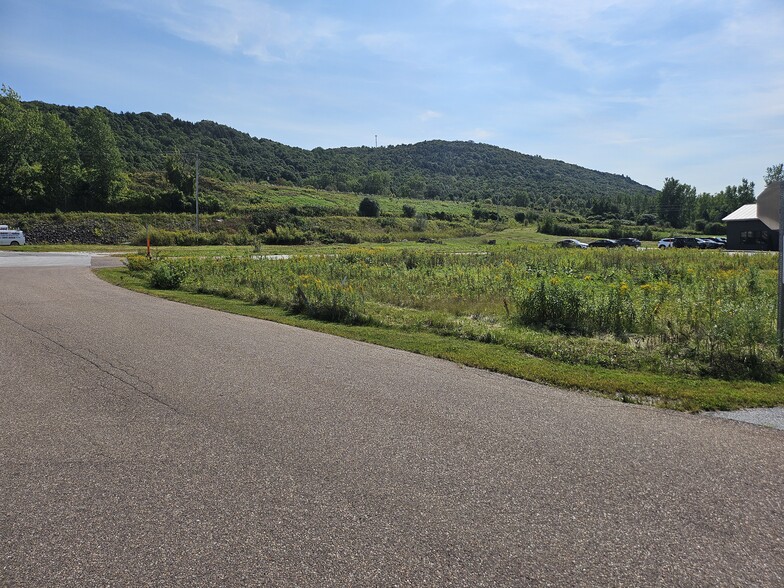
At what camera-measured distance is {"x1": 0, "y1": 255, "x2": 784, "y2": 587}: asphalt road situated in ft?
10.7

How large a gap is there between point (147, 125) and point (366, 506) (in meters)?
154

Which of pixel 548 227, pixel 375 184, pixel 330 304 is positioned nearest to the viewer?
pixel 330 304

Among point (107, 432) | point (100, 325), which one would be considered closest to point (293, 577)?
point (107, 432)

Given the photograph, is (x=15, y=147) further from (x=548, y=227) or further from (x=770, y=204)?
(x=770, y=204)

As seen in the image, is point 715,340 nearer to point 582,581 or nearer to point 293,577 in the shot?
point 582,581

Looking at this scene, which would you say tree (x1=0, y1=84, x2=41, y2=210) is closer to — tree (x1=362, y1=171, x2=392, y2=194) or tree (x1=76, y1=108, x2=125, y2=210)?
tree (x1=76, y1=108, x2=125, y2=210)

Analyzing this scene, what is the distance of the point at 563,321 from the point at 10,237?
2039 inches

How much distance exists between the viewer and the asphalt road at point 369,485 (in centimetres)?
326

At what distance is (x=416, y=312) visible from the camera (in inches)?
528

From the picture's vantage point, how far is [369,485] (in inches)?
167

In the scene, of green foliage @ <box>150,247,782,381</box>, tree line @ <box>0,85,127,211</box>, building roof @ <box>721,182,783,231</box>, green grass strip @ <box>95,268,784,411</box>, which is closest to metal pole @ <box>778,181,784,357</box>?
building roof @ <box>721,182,783,231</box>

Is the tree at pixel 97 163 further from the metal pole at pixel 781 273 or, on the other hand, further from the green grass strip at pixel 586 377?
the metal pole at pixel 781 273

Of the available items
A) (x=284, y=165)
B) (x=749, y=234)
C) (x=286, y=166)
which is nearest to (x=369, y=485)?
(x=749, y=234)

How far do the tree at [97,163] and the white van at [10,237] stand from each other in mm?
23726
